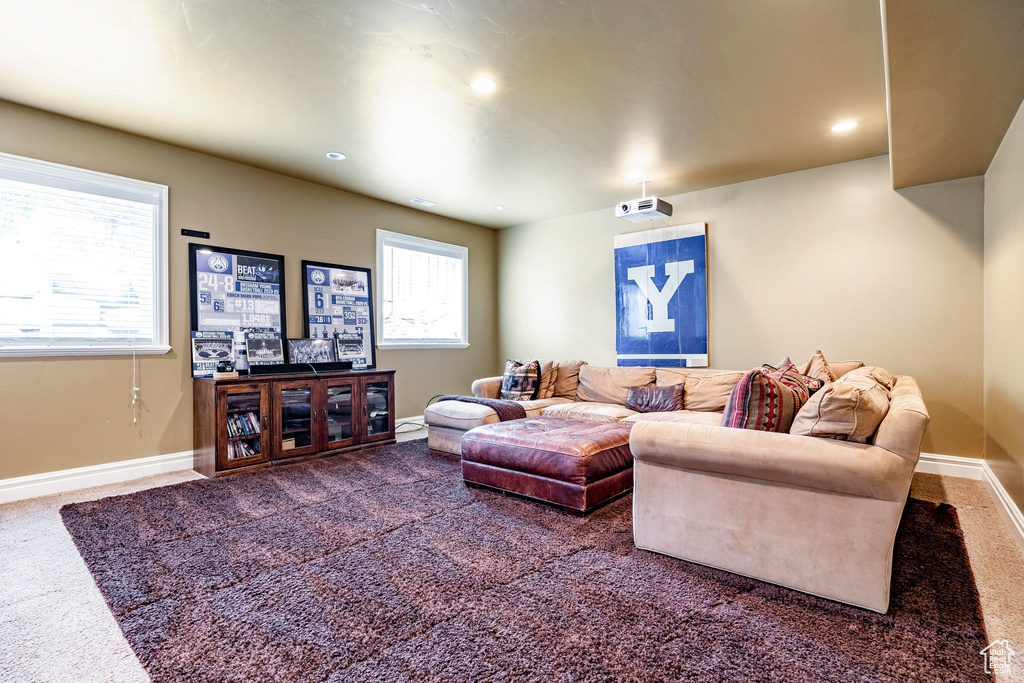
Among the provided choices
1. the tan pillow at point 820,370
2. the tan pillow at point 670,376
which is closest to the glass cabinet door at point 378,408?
the tan pillow at point 670,376

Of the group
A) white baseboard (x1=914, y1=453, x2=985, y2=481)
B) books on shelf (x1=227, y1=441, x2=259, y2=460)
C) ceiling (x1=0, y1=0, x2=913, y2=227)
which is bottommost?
white baseboard (x1=914, y1=453, x2=985, y2=481)

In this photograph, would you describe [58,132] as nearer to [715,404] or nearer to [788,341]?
[715,404]

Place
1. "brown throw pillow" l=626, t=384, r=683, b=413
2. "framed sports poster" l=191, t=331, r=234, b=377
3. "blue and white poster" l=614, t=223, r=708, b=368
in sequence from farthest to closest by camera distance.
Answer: "blue and white poster" l=614, t=223, r=708, b=368 < "brown throw pillow" l=626, t=384, r=683, b=413 < "framed sports poster" l=191, t=331, r=234, b=377

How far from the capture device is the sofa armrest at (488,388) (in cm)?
520

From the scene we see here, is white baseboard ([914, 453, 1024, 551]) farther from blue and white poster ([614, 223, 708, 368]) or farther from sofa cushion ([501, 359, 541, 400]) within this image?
sofa cushion ([501, 359, 541, 400])

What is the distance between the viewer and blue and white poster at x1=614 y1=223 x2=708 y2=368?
4969 mm

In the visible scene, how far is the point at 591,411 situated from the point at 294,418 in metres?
2.60

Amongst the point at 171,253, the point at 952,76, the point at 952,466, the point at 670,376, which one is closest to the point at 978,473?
the point at 952,466

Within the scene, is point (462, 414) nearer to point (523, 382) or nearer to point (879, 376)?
point (523, 382)

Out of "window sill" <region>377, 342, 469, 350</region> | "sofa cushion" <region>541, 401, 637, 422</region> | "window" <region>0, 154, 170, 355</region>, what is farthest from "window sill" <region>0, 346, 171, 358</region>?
"sofa cushion" <region>541, 401, 637, 422</region>

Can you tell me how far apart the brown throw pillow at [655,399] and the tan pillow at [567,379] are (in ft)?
2.37

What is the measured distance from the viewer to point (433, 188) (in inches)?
198

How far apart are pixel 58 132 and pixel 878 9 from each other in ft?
16.4

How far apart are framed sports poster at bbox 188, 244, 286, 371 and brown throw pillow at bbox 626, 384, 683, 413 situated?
11.0 ft
